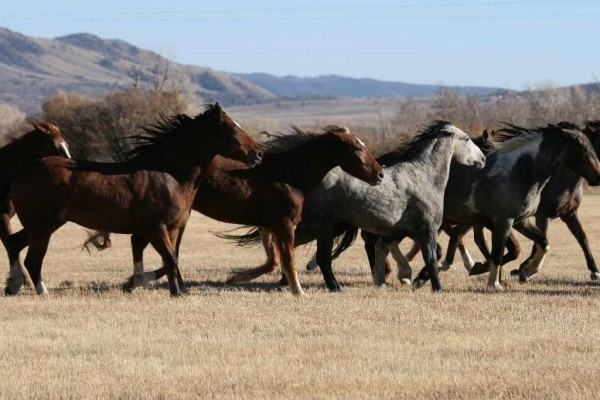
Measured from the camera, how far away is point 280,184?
47.7 ft

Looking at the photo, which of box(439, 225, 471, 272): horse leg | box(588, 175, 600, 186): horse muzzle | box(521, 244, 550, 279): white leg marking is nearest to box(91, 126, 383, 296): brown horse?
box(588, 175, 600, 186): horse muzzle

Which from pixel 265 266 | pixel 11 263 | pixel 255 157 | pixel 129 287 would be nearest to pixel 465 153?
pixel 265 266

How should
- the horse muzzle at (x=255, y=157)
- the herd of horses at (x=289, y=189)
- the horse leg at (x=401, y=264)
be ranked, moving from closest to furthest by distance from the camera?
1. the herd of horses at (x=289, y=189)
2. the horse muzzle at (x=255, y=157)
3. the horse leg at (x=401, y=264)

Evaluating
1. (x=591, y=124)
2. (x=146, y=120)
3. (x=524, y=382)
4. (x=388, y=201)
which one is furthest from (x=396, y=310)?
(x=146, y=120)

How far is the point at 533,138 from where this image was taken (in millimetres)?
16234

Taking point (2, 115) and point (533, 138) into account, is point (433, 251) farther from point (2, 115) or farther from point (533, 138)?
point (2, 115)

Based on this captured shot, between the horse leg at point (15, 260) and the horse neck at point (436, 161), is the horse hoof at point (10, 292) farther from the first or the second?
the horse neck at point (436, 161)

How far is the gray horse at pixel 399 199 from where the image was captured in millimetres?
15055

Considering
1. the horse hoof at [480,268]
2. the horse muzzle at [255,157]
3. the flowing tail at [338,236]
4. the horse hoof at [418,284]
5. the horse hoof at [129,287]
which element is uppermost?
the horse muzzle at [255,157]

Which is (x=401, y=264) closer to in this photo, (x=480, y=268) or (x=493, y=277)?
(x=493, y=277)

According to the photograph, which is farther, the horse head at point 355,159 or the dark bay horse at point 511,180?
the dark bay horse at point 511,180

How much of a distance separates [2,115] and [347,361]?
121 metres

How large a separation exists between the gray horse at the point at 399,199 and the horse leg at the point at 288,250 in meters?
0.63

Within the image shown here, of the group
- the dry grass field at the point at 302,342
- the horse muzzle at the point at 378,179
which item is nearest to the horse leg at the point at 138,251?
the dry grass field at the point at 302,342
